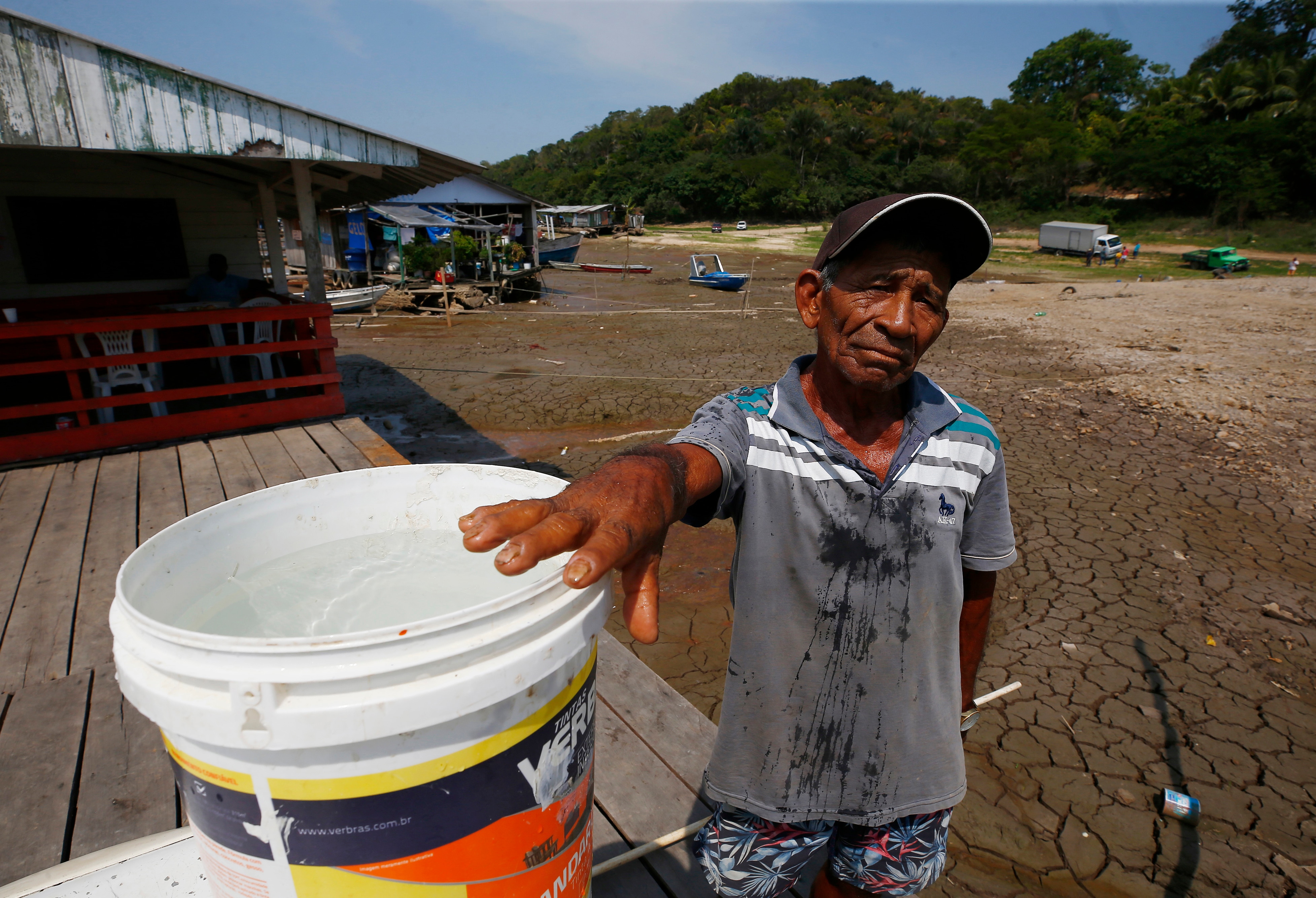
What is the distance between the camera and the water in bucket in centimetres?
116

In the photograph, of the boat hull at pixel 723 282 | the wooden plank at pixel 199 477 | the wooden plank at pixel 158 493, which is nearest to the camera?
the wooden plank at pixel 158 493

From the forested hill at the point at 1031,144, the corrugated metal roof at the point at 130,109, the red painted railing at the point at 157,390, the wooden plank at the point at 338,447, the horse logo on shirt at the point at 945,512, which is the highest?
the forested hill at the point at 1031,144

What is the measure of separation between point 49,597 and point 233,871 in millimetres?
3210

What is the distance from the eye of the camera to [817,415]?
1.62 meters

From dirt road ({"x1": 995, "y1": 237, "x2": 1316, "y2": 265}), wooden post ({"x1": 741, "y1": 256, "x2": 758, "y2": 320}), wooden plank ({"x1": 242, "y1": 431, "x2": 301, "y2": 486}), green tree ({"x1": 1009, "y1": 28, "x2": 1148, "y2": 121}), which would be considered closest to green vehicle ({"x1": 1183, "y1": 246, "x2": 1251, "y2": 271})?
dirt road ({"x1": 995, "y1": 237, "x2": 1316, "y2": 265})

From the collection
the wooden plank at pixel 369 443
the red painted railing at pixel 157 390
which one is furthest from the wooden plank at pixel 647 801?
the red painted railing at pixel 157 390

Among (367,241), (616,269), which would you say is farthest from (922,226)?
(616,269)

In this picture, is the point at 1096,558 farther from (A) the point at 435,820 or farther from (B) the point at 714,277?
(B) the point at 714,277

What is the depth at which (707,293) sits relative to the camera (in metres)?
22.9

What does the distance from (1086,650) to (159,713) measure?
4960mm

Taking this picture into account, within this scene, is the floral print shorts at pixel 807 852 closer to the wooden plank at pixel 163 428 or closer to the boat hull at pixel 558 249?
the wooden plank at pixel 163 428

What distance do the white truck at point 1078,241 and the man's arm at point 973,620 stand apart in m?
37.6

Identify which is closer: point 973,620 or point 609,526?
point 609,526

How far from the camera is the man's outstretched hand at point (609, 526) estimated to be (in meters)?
0.86
